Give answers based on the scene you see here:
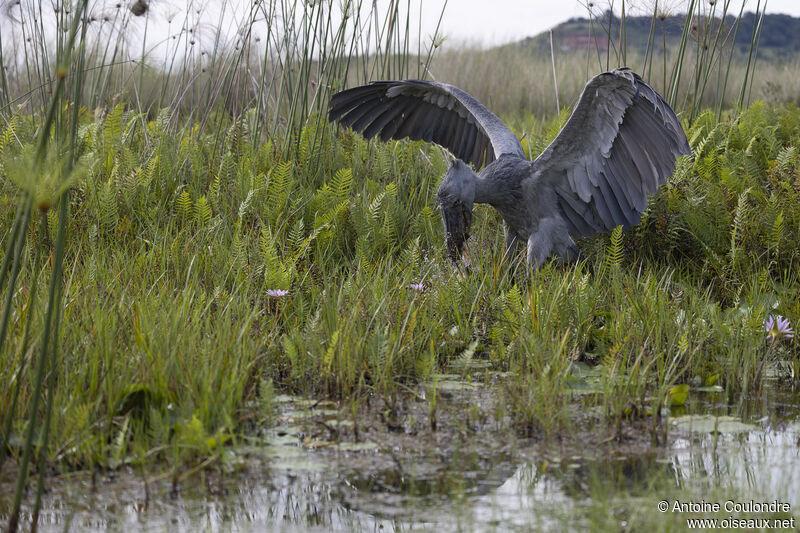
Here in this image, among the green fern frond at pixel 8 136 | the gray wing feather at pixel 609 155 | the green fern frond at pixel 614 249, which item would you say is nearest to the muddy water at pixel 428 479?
the green fern frond at pixel 614 249

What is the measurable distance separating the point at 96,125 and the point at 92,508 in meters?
3.71

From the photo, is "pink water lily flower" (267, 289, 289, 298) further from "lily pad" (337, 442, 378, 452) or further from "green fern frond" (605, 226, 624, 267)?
"green fern frond" (605, 226, 624, 267)

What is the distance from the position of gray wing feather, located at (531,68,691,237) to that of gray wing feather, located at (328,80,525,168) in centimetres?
72

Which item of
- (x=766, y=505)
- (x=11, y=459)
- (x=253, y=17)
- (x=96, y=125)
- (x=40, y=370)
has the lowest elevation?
(x=11, y=459)

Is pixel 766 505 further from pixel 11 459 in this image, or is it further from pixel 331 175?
pixel 331 175

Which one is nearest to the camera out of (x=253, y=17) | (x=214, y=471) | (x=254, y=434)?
(x=214, y=471)

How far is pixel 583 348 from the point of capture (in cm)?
318

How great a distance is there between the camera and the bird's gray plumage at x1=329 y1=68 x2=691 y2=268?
354cm

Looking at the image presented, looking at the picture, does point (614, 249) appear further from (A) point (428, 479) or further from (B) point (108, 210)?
(B) point (108, 210)

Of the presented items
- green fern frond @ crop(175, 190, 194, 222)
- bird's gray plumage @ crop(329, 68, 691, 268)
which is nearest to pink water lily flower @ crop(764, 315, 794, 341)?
bird's gray plumage @ crop(329, 68, 691, 268)

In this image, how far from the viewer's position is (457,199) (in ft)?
12.0

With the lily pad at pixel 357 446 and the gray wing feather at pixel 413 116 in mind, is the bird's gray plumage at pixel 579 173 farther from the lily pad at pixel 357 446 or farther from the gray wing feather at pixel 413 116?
the lily pad at pixel 357 446

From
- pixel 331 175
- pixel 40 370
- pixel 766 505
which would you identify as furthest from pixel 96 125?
pixel 766 505

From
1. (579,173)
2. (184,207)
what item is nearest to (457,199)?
(579,173)
